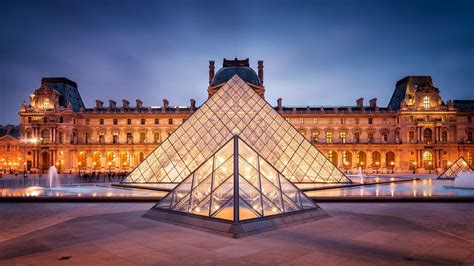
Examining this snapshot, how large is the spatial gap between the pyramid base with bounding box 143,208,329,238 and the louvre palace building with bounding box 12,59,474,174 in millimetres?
36742

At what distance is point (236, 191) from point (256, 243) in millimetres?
1542

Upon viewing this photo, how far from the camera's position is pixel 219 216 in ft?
25.7

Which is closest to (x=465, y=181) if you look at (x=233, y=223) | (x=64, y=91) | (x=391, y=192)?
(x=391, y=192)

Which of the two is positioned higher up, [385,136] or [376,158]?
[385,136]

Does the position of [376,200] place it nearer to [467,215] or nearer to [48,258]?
[467,215]

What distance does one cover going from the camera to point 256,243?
6.25 meters

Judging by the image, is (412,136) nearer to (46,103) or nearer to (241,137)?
(241,137)

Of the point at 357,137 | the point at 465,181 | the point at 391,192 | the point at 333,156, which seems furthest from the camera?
the point at 333,156

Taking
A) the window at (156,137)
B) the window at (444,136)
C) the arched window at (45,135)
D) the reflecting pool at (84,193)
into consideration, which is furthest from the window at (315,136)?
the arched window at (45,135)

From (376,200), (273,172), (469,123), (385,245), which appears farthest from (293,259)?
(469,123)

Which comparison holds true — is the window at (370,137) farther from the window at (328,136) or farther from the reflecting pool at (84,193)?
the reflecting pool at (84,193)

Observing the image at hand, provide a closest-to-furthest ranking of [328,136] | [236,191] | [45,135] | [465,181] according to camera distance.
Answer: [236,191], [465,181], [45,135], [328,136]

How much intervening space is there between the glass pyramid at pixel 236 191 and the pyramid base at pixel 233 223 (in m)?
0.14

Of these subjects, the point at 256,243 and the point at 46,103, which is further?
the point at 46,103
